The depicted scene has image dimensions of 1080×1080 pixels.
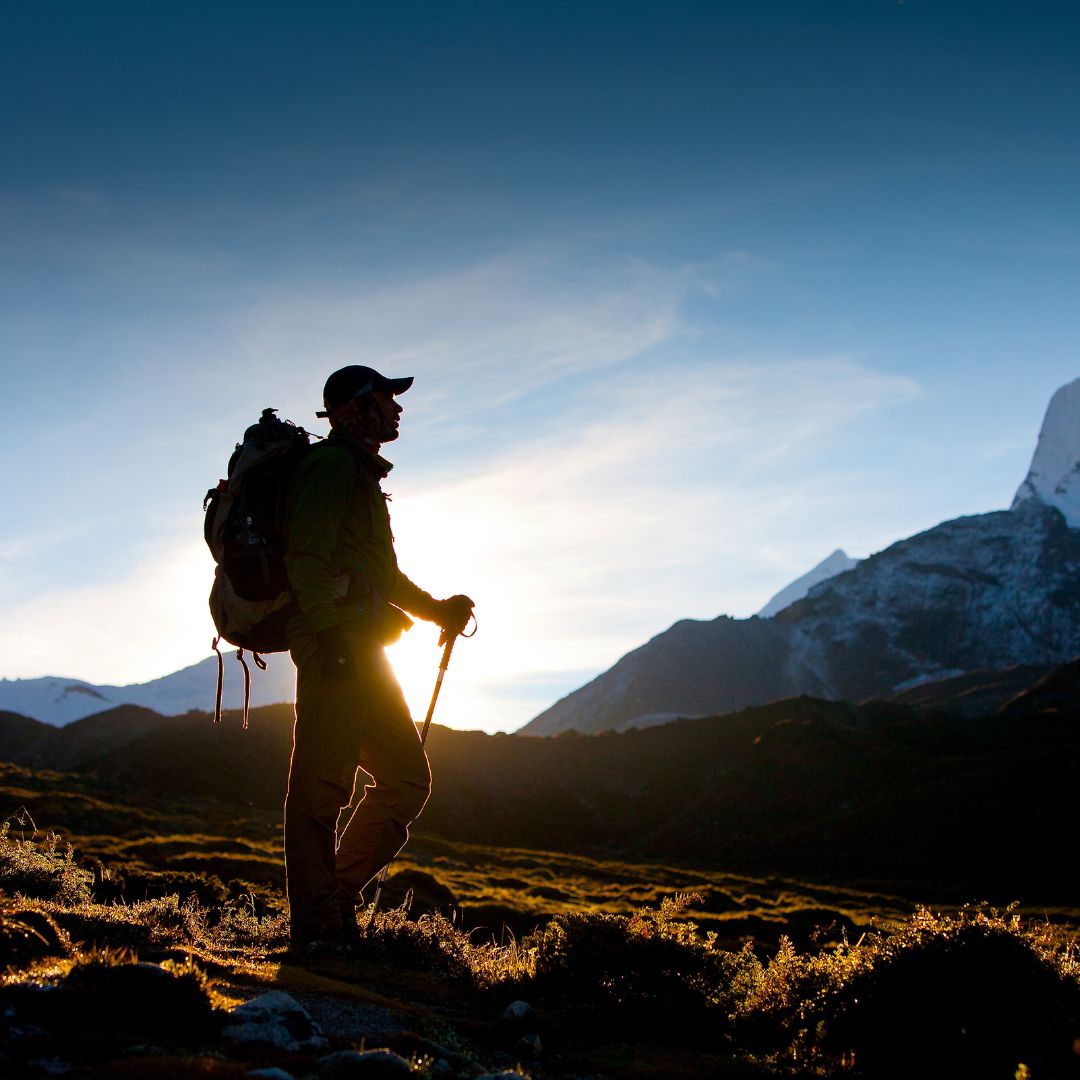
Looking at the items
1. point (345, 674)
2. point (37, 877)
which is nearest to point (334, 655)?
point (345, 674)

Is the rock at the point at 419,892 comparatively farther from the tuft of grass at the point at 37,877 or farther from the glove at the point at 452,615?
the glove at the point at 452,615

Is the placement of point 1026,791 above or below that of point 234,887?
below

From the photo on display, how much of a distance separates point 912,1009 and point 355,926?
124 inches

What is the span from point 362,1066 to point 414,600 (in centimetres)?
389

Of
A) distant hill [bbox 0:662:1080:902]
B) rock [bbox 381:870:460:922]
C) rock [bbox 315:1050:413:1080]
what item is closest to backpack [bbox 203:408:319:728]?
rock [bbox 315:1050:413:1080]

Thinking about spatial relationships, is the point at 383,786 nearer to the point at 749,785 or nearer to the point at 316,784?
the point at 316,784

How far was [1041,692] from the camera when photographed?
81312mm

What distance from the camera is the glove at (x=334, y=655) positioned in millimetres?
5125

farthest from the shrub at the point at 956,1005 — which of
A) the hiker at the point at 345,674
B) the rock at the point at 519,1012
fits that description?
the hiker at the point at 345,674

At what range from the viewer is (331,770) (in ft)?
17.4

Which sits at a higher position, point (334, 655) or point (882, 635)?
point (882, 635)

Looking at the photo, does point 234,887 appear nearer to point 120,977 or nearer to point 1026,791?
point 120,977

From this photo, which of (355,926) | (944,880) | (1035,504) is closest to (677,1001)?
(355,926)

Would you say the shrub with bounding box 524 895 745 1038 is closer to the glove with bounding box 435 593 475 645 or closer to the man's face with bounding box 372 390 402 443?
the glove with bounding box 435 593 475 645
